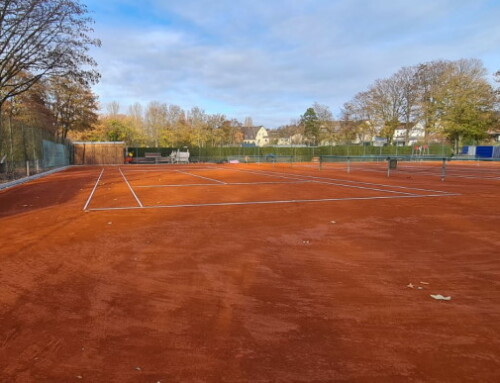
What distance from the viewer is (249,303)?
12.9 feet

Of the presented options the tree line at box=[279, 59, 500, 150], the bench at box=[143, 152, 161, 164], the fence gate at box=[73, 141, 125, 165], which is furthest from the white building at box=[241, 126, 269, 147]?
the fence gate at box=[73, 141, 125, 165]

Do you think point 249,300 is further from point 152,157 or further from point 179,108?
point 179,108

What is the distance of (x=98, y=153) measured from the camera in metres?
43.8

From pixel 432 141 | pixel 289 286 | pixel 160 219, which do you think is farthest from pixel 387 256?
pixel 432 141

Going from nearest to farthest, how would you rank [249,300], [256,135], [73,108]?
[249,300] → [73,108] → [256,135]

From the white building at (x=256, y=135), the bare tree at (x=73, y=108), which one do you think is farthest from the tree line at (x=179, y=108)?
the white building at (x=256, y=135)

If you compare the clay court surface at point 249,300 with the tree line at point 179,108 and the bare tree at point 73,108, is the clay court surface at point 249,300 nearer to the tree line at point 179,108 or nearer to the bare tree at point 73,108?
the tree line at point 179,108

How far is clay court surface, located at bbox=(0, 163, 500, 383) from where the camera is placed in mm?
2791

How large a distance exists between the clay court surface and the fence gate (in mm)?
37825

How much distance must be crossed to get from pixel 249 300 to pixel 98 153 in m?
44.3

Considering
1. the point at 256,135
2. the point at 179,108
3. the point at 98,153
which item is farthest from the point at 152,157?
the point at 256,135

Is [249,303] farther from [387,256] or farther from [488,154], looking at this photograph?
[488,154]

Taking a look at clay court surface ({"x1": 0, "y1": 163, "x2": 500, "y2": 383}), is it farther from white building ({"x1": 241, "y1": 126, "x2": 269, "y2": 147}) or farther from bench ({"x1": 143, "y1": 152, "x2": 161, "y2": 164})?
white building ({"x1": 241, "y1": 126, "x2": 269, "y2": 147})

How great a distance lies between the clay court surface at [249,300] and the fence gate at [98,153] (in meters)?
37.8
